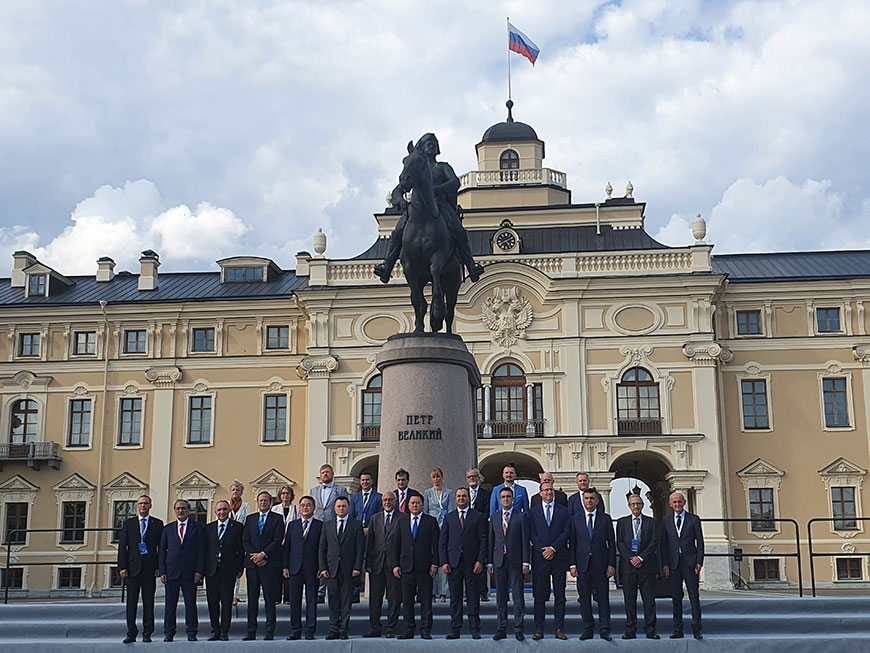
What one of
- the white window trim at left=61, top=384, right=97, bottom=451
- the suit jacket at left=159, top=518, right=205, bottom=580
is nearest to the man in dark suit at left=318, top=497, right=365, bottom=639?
the suit jacket at left=159, top=518, right=205, bottom=580

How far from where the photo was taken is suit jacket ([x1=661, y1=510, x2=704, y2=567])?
438 inches

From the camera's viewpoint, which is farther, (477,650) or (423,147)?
(423,147)

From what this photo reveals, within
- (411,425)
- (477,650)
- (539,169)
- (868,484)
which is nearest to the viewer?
(477,650)

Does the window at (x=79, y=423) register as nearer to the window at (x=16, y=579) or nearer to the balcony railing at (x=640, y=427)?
the window at (x=16, y=579)

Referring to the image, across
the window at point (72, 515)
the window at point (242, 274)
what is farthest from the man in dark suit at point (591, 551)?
the window at point (242, 274)

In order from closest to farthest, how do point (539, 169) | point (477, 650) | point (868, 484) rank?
1. point (477, 650)
2. point (868, 484)
3. point (539, 169)

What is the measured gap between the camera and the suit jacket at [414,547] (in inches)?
426

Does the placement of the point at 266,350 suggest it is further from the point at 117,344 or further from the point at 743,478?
the point at 743,478

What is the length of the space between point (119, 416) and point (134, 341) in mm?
2837

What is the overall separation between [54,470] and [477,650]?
32.1 meters

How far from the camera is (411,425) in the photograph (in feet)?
41.3

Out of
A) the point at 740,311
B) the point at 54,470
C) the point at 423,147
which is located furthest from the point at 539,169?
the point at 423,147

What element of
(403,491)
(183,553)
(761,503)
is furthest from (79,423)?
(403,491)

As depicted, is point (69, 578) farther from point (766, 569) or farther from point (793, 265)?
point (793, 265)
